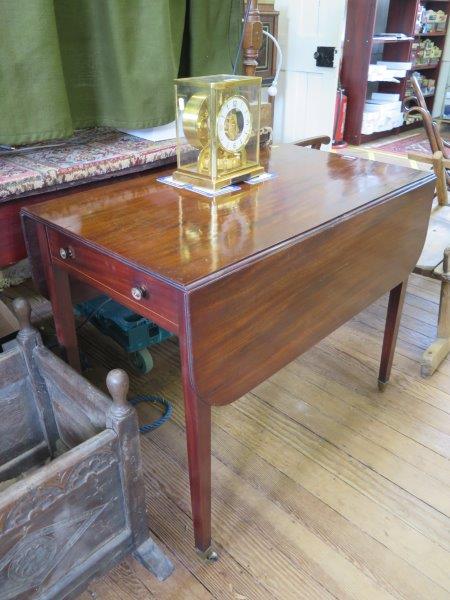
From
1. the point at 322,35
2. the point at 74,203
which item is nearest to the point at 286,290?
the point at 74,203

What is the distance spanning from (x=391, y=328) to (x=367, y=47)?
3.90m

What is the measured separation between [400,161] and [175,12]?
3.32 meters

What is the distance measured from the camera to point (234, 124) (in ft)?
4.07

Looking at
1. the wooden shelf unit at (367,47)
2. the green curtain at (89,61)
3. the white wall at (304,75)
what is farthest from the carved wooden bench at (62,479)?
the wooden shelf unit at (367,47)

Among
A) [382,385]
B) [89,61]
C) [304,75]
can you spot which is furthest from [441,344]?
[304,75]

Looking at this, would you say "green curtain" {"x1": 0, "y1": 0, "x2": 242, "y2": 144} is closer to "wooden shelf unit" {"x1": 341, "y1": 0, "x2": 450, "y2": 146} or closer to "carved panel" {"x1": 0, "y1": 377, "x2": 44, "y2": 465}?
"carved panel" {"x1": 0, "y1": 377, "x2": 44, "y2": 465}

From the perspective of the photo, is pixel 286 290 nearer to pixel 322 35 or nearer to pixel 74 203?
pixel 74 203

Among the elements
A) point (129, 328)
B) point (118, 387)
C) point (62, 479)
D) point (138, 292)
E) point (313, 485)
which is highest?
point (138, 292)

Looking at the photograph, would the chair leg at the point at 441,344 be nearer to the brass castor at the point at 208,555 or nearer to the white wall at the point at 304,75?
the brass castor at the point at 208,555

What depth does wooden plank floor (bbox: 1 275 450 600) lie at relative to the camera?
1107 mm

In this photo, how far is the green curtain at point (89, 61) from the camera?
1165 millimetres

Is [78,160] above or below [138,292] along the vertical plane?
above

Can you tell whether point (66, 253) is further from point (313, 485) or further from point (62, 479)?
point (313, 485)

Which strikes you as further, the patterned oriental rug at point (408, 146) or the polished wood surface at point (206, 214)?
the patterned oriental rug at point (408, 146)
